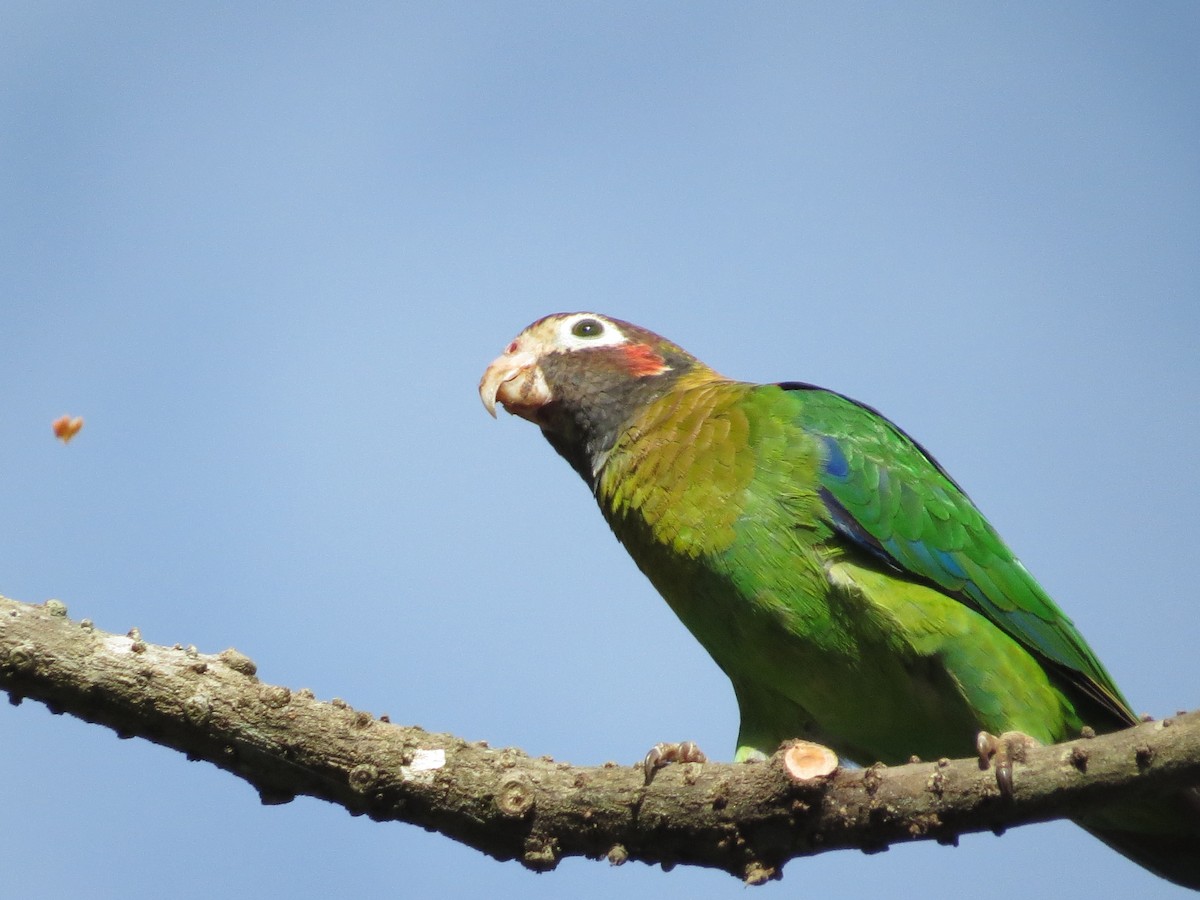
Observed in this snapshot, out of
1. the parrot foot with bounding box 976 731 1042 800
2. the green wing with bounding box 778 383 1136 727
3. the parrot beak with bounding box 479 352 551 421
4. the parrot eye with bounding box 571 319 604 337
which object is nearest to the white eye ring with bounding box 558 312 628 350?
the parrot eye with bounding box 571 319 604 337

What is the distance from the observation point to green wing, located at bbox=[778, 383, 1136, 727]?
19.8 feet

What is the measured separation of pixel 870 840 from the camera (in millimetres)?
4496

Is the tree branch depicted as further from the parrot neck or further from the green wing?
the parrot neck

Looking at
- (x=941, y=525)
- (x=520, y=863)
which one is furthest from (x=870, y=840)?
(x=941, y=525)

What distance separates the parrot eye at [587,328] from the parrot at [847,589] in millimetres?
837

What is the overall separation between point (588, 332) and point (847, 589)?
259 cm

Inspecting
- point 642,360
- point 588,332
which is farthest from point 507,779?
point 588,332

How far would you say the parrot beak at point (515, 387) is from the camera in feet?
23.9

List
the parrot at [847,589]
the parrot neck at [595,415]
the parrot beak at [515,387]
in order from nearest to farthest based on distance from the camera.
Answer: the parrot at [847,589], the parrot neck at [595,415], the parrot beak at [515,387]

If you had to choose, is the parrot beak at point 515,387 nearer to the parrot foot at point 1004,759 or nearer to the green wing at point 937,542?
the green wing at point 937,542

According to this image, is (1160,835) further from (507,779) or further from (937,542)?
(507,779)

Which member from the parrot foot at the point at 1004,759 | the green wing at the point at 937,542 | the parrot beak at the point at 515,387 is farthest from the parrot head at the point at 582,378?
the parrot foot at the point at 1004,759

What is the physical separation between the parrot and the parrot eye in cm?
84

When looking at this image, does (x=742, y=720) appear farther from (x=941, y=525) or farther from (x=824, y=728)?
(x=941, y=525)
